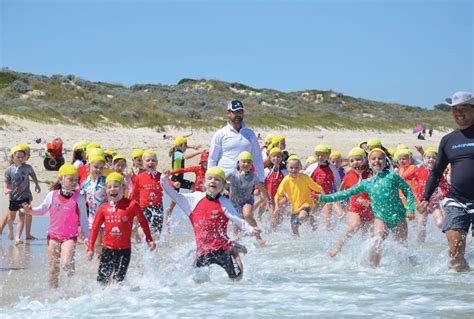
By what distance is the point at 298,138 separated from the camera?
103 feet

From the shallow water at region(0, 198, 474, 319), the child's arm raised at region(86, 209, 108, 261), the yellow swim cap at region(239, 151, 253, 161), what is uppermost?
the yellow swim cap at region(239, 151, 253, 161)

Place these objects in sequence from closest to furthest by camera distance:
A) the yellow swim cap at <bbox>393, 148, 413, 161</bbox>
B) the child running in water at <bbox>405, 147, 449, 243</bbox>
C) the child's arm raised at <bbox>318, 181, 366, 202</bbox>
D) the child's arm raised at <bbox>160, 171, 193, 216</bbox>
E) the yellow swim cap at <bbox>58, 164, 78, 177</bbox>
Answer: the child's arm raised at <bbox>160, 171, 193, 216</bbox>
the yellow swim cap at <bbox>58, 164, 78, 177</bbox>
the child's arm raised at <bbox>318, 181, 366, 202</bbox>
the child running in water at <bbox>405, 147, 449, 243</bbox>
the yellow swim cap at <bbox>393, 148, 413, 161</bbox>

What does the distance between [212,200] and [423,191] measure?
169 inches

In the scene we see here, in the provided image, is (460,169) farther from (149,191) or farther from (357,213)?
(149,191)

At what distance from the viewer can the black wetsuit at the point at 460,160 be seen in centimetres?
692

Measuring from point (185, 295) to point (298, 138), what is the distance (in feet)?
81.9

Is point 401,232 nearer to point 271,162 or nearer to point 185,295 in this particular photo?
point 185,295

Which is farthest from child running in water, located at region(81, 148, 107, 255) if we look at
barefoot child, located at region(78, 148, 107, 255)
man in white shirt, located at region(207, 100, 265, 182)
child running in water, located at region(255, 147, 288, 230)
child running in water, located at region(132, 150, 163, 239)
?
child running in water, located at region(255, 147, 288, 230)

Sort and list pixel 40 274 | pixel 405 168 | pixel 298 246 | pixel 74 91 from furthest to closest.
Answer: pixel 74 91
pixel 405 168
pixel 298 246
pixel 40 274

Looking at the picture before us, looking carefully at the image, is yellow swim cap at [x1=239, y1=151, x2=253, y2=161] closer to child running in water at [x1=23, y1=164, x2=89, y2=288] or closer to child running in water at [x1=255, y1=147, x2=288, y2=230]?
child running in water at [x1=23, y1=164, x2=89, y2=288]

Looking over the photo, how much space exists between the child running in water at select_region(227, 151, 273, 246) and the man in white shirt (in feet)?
0.34

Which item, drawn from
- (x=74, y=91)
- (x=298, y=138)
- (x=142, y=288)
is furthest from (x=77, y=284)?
(x=74, y=91)

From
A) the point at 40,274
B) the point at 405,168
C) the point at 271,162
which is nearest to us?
the point at 40,274

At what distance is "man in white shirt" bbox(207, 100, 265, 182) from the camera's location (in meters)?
9.38
